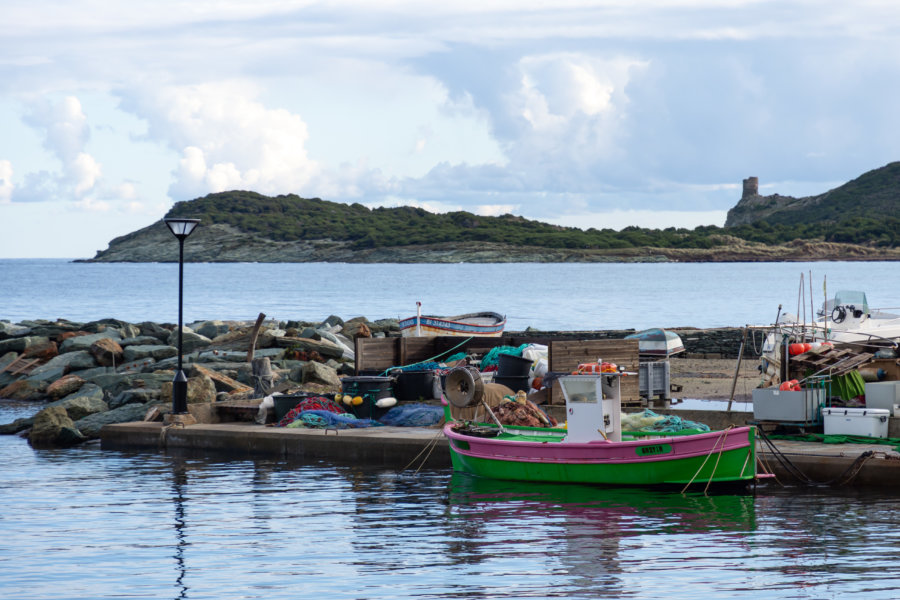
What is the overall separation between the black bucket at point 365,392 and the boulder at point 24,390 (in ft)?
51.1

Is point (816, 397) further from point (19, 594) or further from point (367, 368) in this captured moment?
point (19, 594)

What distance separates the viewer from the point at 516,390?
22078 millimetres

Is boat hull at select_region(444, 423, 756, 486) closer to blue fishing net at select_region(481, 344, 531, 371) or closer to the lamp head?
blue fishing net at select_region(481, 344, 531, 371)

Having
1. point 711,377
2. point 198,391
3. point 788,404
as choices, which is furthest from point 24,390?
point 788,404

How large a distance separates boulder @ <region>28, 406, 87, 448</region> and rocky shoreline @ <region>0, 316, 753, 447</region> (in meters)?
0.02

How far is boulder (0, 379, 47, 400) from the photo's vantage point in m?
33.5

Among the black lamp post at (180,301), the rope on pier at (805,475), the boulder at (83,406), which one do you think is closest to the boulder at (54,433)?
the boulder at (83,406)

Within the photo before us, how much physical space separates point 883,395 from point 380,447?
849cm

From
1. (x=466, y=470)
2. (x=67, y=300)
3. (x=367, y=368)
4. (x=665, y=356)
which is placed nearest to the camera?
(x=466, y=470)

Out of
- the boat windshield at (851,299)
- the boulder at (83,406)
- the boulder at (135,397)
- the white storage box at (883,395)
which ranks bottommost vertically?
the boulder at (83,406)

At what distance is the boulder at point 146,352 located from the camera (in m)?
37.4

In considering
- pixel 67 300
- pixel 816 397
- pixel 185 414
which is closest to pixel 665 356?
pixel 816 397

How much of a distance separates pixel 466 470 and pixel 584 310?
72.9 metres

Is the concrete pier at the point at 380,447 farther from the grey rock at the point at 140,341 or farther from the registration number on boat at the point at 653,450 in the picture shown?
the grey rock at the point at 140,341
